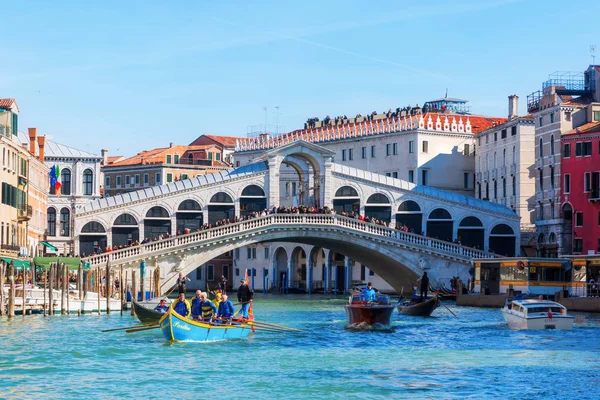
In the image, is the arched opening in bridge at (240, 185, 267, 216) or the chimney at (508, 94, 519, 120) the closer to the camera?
the arched opening in bridge at (240, 185, 267, 216)

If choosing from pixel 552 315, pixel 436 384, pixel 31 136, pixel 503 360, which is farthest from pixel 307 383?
pixel 31 136

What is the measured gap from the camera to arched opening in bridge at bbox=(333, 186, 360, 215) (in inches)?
2486

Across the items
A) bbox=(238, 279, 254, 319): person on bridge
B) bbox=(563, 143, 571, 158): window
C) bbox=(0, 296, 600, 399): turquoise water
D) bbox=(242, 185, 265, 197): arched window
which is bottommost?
bbox=(0, 296, 600, 399): turquoise water

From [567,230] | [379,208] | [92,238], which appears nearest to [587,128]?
[567,230]

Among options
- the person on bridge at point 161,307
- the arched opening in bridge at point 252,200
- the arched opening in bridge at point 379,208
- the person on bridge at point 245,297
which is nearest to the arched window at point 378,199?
the arched opening in bridge at point 379,208

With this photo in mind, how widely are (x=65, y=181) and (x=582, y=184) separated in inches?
1074

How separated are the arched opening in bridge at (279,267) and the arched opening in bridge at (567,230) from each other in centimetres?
2499

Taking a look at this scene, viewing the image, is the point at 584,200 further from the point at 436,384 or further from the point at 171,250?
the point at 436,384

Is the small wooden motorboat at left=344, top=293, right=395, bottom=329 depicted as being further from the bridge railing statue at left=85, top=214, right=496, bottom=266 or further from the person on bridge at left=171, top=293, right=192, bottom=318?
the bridge railing statue at left=85, top=214, right=496, bottom=266

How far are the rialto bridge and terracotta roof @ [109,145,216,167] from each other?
87.1 feet

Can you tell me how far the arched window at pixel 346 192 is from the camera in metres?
63.2

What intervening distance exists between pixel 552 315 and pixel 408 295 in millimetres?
26947

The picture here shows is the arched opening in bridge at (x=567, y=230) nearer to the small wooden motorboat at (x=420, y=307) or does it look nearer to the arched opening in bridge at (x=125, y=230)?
the small wooden motorboat at (x=420, y=307)

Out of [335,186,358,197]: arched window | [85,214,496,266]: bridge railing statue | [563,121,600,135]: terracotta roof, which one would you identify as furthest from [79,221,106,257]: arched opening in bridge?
[563,121,600,135]: terracotta roof
